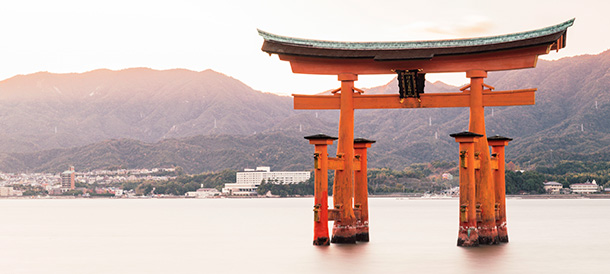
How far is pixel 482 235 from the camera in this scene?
25109mm

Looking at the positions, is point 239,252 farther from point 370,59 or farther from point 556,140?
point 556,140

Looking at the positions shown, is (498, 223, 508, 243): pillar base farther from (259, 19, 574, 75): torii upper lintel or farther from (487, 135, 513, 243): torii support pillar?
(259, 19, 574, 75): torii upper lintel

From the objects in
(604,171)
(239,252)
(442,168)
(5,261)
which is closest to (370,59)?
(239,252)

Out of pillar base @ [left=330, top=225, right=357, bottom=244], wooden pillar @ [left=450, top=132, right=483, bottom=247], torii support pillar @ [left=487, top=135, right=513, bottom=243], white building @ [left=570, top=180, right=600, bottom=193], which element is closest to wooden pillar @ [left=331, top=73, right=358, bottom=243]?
pillar base @ [left=330, top=225, right=357, bottom=244]

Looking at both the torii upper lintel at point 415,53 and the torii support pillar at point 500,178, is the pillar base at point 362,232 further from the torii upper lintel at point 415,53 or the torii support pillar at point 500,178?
the torii upper lintel at point 415,53

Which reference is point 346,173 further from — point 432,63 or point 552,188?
point 552,188

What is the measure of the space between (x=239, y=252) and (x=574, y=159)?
535 feet

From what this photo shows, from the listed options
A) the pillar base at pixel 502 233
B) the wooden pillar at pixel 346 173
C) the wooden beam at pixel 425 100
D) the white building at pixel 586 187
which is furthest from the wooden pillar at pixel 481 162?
the white building at pixel 586 187

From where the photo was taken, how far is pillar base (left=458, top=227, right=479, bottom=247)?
2450 cm

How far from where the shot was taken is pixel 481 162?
2484cm

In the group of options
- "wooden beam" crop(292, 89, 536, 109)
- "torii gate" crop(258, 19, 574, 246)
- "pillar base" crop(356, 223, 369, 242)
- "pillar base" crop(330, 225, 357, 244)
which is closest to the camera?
"torii gate" crop(258, 19, 574, 246)

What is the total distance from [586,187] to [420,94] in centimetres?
15340

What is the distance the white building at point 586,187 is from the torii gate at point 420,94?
149672mm


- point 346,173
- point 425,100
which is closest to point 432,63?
point 425,100
